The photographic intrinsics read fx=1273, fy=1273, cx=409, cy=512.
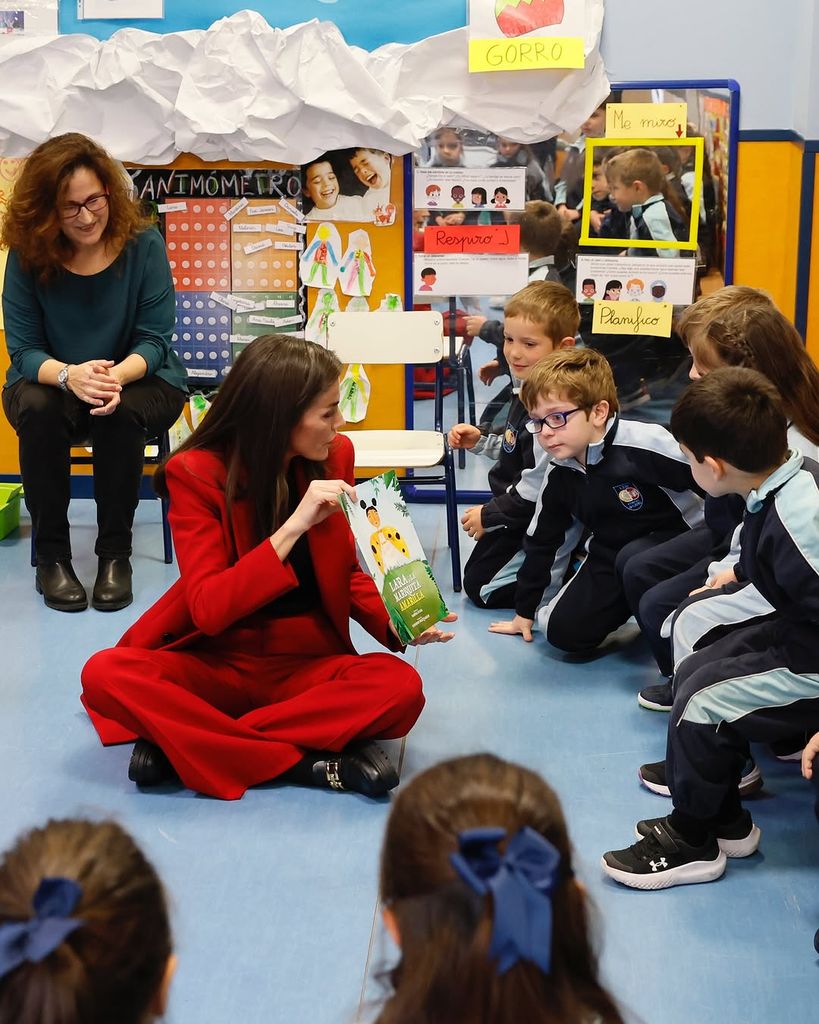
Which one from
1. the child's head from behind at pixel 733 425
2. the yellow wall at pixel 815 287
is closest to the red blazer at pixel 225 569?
the child's head from behind at pixel 733 425

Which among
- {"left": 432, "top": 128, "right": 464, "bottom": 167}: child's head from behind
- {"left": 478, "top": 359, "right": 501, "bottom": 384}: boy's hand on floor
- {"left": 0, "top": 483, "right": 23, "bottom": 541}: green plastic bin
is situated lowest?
{"left": 0, "top": 483, "right": 23, "bottom": 541}: green plastic bin

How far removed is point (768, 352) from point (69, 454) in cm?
207

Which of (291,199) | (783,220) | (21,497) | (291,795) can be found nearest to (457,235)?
(291,199)

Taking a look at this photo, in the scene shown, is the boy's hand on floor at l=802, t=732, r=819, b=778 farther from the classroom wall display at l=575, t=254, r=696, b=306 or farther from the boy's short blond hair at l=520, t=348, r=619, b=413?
the classroom wall display at l=575, t=254, r=696, b=306

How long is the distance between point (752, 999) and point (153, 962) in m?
1.18

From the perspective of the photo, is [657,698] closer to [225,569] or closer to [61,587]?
[225,569]

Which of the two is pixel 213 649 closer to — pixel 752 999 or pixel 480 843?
pixel 752 999

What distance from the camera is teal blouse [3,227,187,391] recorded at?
3.81 m

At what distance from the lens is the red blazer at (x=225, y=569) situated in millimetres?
2523

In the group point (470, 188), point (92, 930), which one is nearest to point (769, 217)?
point (470, 188)

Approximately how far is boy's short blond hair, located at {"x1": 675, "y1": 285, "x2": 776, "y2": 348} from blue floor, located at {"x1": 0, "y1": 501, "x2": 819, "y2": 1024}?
87cm

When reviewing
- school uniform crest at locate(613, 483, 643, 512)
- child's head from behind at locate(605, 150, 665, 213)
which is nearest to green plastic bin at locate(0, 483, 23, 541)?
school uniform crest at locate(613, 483, 643, 512)

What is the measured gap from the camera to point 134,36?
422 cm

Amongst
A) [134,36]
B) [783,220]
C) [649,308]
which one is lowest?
[649,308]
